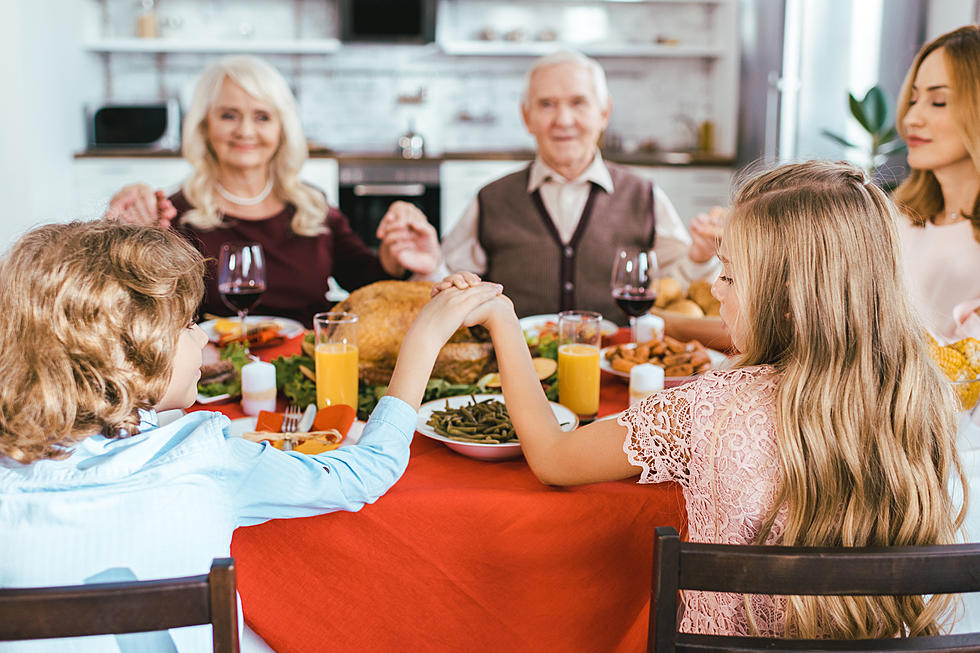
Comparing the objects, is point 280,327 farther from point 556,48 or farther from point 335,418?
point 556,48

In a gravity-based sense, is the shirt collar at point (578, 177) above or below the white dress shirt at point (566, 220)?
above

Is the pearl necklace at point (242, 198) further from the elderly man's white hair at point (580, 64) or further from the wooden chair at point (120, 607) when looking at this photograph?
the wooden chair at point (120, 607)

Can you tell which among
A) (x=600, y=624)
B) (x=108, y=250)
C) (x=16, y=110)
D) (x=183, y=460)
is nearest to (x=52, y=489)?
(x=183, y=460)

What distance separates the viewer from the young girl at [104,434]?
92 cm

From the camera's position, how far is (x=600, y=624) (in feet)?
4.00

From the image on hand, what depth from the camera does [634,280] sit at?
176 centimetres

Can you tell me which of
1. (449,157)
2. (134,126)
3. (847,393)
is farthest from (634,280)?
(134,126)

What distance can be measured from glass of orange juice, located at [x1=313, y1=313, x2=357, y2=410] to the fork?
5cm

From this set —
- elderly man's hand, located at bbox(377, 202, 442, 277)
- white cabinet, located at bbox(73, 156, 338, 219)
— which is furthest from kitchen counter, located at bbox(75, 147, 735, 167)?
elderly man's hand, located at bbox(377, 202, 442, 277)

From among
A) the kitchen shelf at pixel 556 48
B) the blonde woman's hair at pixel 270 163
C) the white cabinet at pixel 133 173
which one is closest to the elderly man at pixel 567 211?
the blonde woman's hair at pixel 270 163

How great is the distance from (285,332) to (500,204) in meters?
1.11

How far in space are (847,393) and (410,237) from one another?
53.8 inches

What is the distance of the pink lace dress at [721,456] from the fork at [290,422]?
506mm

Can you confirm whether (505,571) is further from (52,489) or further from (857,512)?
(52,489)
